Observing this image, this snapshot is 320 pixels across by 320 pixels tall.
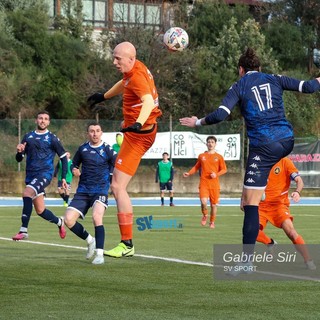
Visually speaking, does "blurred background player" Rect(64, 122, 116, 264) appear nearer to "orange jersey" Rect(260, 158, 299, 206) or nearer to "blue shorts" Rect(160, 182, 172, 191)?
"orange jersey" Rect(260, 158, 299, 206)

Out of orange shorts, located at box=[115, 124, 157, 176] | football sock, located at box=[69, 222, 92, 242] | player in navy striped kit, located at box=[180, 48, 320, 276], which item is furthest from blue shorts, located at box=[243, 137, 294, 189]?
football sock, located at box=[69, 222, 92, 242]

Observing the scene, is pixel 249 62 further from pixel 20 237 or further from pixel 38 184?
pixel 38 184

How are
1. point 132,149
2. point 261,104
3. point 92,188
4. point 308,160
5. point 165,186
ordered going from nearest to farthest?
1. point 261,104
2. point 132,149
3. point 92,188
4. point 165,186
5. point 308,160

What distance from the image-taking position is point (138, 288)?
906cm

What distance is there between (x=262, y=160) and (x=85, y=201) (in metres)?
3.41

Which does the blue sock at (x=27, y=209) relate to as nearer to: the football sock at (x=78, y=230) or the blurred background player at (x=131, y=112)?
the football sock at (x=78, y=230)

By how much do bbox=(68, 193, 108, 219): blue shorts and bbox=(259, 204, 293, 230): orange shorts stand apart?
2037mm

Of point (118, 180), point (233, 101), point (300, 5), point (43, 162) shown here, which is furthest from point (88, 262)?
point (300, 5)

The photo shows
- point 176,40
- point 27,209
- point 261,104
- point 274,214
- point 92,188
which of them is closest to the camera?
point 261,104

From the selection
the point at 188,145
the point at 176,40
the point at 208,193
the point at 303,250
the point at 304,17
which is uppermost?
the point at 304,17

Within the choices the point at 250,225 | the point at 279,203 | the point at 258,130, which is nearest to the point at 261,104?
the point at 258,130

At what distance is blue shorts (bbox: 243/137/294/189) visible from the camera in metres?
9.95

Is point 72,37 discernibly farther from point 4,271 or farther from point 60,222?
point 4,271

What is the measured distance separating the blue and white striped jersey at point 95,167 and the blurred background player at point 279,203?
7.16ft
